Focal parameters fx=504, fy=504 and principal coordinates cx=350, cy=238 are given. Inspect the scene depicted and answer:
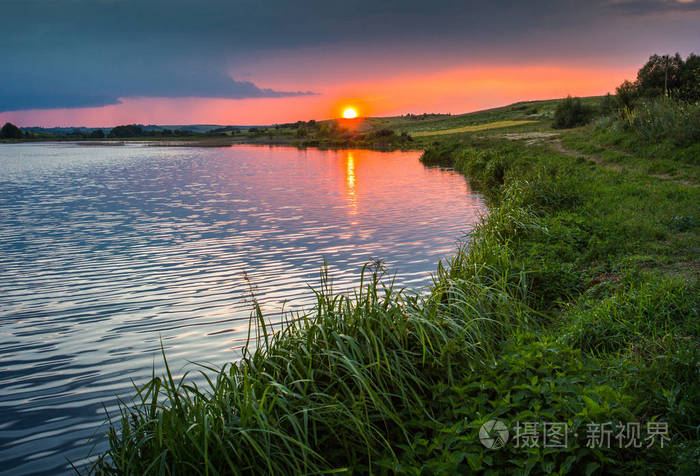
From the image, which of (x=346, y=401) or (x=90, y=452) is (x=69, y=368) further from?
(x=346, y=401)

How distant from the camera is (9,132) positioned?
144000 mm

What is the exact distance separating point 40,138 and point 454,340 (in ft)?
575

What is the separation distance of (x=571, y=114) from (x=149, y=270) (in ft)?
147

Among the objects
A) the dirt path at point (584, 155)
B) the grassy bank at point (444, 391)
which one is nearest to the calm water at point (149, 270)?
the grassy bank at point (444, 391)

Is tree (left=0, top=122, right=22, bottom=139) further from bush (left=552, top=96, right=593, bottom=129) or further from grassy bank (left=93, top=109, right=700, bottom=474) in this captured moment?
grassy bank (left=93, top=109, right=700, bottom=474)

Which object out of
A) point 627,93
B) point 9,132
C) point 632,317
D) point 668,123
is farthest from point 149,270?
point 9,132

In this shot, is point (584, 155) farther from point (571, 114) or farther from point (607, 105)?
point (571, 114)

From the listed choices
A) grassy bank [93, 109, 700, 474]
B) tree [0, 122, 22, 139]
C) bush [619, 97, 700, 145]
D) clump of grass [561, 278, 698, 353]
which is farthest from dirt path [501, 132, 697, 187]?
tree [0, 122, 22, 139]

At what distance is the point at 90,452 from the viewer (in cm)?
475

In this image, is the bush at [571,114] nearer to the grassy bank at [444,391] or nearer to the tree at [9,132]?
the grassy bank at [444,391]

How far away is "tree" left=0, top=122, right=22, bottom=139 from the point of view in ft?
472

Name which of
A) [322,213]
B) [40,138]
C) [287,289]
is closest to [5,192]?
[322,213]

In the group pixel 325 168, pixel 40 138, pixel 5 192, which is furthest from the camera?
pixel 40 138

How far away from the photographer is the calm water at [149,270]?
19.5 feet
